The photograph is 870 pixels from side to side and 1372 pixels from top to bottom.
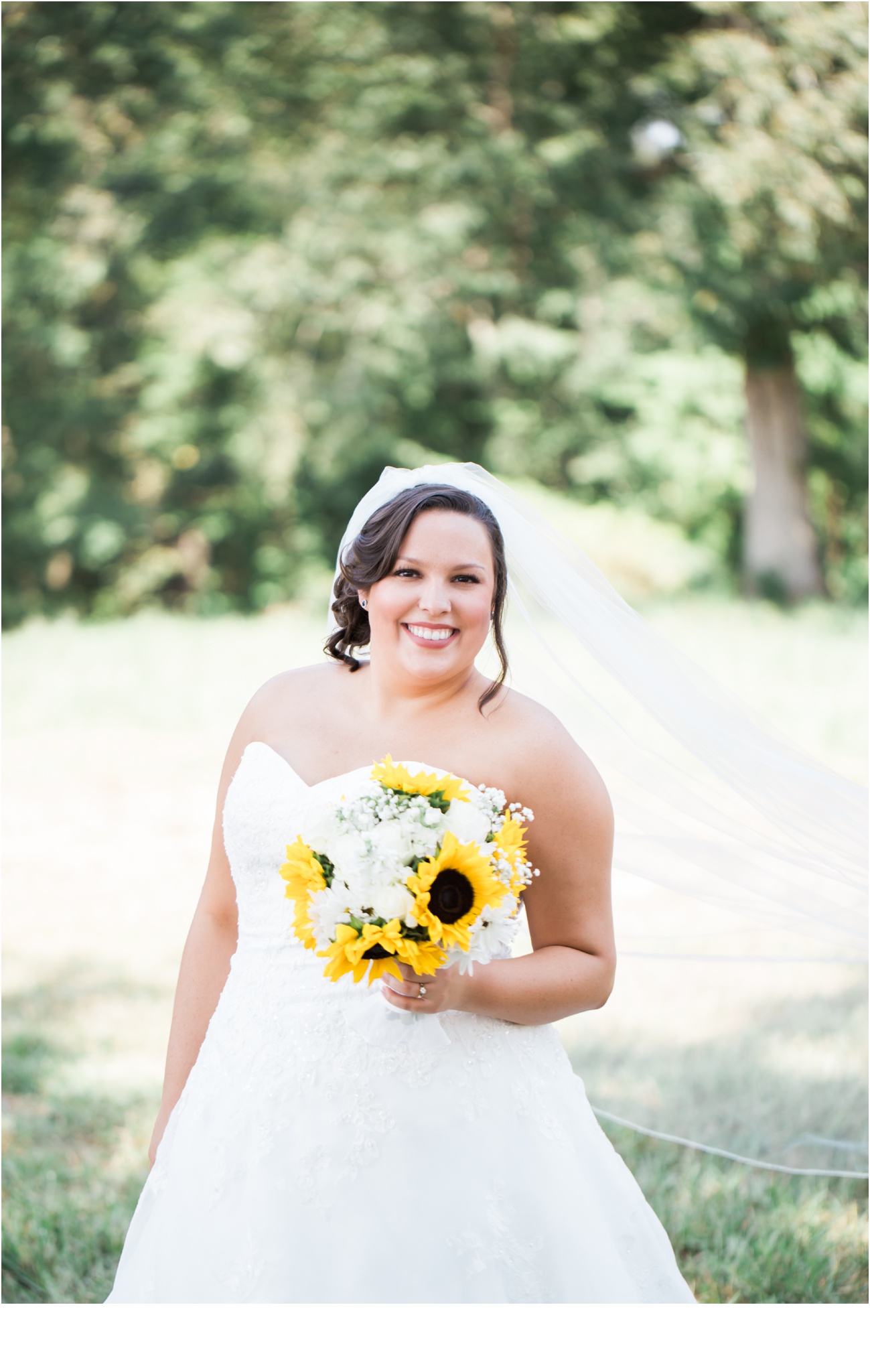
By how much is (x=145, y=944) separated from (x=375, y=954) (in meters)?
4.93

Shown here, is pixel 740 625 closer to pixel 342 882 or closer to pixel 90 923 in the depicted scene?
pixel 90 923

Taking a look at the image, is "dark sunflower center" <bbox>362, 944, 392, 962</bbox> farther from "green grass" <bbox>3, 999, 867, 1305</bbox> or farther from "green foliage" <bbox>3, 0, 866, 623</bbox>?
"green foliage" <bbox>3, 0, 866, 623</bbox>

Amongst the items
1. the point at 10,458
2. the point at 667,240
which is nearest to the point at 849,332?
the point at 667,240

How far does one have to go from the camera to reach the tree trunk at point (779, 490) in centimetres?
1700

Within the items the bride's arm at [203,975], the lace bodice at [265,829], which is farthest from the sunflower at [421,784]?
the bride's arm at [203,975]

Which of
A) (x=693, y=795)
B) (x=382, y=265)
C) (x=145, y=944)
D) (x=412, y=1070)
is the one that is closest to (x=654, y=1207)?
(x=693, y=795)

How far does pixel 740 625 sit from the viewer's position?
525 inches

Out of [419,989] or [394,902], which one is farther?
[419,989]

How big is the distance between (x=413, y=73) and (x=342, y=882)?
15.6 metres

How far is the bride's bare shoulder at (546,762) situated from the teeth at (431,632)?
0.69 ft

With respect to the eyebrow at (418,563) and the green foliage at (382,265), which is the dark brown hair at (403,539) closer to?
the eyebrow at (418,563)

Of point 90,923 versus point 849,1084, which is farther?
point 90,923

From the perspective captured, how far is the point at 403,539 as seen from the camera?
232cm

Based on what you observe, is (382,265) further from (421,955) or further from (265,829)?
(421,955)
